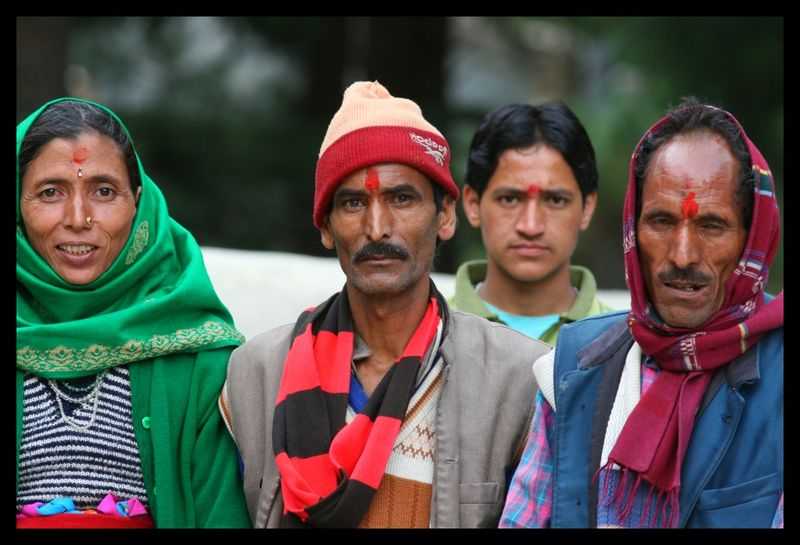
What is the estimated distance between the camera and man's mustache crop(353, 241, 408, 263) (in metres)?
3.79

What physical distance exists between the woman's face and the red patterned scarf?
1.67m

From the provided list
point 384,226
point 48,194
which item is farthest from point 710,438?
point 48,194

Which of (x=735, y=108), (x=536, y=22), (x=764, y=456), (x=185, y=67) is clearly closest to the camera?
(x=764, y=456)

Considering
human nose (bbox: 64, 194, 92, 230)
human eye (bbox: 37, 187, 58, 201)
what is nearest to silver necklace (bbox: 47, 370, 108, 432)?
human nose (bbox: 64, 194, 92, 230)

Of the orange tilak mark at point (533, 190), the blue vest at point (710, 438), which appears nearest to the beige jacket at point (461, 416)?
the blue vest at point (710, 438)

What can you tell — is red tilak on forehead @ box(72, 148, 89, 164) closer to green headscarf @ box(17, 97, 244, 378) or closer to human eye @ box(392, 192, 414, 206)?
green headscarf @ box(17, 97, 244, 378)

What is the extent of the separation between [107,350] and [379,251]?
883 mm

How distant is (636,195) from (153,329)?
1515 millimetres

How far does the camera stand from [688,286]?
11.2 ft

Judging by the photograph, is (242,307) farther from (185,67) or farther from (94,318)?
(185,67)

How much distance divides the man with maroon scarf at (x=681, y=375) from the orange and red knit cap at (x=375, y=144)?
64 cm

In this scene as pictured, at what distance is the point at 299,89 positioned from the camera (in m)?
11.3

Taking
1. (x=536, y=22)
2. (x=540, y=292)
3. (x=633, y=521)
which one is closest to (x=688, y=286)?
(x=633, y=521)

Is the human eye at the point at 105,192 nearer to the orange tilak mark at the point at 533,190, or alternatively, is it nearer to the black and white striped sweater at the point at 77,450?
the black and white striped sweater at the point at 77,450
